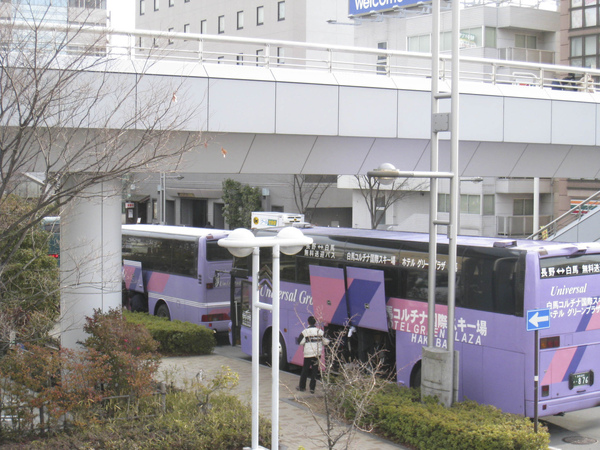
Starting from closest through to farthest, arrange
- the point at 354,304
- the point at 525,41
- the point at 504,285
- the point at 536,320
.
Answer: the point at 536,320, the point at 504,285, the point at 354,304, the point at 525,41

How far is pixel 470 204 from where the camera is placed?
4709 cm

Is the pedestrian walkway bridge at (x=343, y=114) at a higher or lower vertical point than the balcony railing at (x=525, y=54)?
lower

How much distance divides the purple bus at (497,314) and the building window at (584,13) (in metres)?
35.0

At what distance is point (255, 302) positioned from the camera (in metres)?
9.18

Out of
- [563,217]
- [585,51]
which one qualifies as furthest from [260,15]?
[563,217]

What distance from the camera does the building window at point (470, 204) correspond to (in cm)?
4659

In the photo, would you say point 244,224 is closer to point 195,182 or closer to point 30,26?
point 195,182

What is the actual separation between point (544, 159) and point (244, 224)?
3759 cm

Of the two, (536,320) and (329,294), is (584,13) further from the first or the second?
(536,320)

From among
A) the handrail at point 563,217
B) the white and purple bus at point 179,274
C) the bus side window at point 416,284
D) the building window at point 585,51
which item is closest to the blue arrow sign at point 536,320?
the bus side window at point 416,284

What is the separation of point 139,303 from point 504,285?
589 inches

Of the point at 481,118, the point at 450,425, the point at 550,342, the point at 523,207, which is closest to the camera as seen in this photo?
the point at 450,425

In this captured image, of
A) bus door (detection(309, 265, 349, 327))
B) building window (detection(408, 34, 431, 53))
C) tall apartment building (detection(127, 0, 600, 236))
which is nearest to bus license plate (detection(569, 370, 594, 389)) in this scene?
bus door (detection(309, 265, 349, 327))

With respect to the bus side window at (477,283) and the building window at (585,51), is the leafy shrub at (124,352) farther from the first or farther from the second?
the building window at (585,51)
